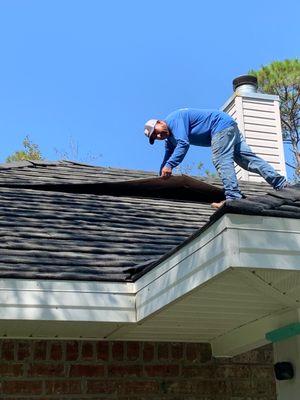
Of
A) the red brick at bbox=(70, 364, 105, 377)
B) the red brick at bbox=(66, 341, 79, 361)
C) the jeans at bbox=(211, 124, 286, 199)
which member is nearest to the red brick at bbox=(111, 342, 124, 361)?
the red brick at bbox=(70, 364, 105, 377)

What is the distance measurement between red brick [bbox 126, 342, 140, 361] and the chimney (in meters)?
5.78

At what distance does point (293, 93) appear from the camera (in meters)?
23.2

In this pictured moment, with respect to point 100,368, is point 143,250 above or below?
above

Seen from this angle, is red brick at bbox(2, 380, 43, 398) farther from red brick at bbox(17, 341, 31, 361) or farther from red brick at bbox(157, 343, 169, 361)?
red brick at bbox(157, 343, 169, 361)

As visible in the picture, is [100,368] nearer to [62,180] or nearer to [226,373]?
[226,373]

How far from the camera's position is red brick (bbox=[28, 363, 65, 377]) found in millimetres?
4434

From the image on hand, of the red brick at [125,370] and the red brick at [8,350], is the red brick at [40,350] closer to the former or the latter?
the red brick at [8,350]

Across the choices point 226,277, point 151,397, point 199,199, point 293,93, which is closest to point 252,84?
point 199,199

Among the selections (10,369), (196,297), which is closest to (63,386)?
(10,369)

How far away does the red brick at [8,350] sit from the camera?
4402 millimetres

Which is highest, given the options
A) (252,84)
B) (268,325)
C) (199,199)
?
(252,84)

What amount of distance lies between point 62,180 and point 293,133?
1755 centimetres

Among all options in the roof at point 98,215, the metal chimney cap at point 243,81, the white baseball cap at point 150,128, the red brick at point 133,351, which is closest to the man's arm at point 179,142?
the white baseball cap at point 150,128

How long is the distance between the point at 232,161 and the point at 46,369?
2.65 meters
